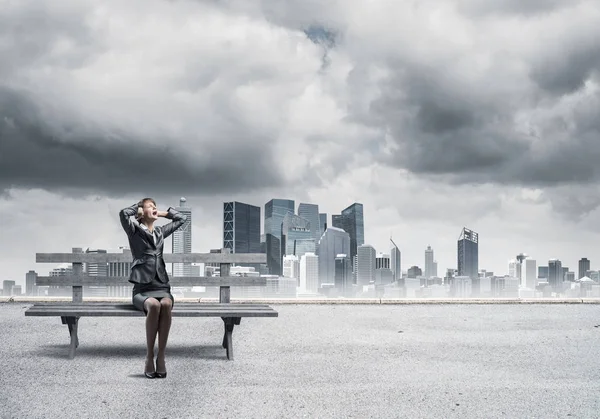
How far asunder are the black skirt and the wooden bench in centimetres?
18

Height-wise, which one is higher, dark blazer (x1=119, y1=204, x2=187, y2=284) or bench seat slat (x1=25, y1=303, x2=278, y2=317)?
dark blazer (x1=119, y1=204, x2=187, y2=284)

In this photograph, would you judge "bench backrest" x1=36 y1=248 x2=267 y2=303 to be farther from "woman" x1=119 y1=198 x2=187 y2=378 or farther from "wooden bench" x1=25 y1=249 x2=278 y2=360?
"woman" x1=119 y1=198 x2=187 y2=378

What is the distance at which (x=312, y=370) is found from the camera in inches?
263

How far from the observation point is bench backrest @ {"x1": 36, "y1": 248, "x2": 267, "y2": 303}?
8.65 metres

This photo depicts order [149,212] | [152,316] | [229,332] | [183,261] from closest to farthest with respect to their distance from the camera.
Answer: [152,316] → [149,212] → [229,332] → [183,261]

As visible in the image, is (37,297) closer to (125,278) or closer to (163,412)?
(125,278)

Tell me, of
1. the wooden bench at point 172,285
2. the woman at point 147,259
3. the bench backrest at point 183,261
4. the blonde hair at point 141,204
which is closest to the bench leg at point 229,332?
the wooden bench at point 172,285

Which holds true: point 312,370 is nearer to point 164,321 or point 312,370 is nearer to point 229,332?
point 229,332

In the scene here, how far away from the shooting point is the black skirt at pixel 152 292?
6754mm

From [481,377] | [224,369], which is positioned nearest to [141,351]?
[224,369]

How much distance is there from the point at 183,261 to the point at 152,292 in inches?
92.3

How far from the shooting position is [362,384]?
6.01 metres

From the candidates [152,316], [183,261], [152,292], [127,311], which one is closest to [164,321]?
[152,316]

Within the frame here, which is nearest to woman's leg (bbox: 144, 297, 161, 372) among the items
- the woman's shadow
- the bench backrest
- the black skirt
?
the black skirt
